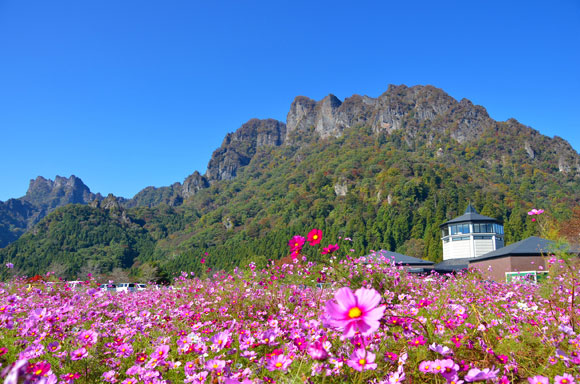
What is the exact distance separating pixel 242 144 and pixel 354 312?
159066mm

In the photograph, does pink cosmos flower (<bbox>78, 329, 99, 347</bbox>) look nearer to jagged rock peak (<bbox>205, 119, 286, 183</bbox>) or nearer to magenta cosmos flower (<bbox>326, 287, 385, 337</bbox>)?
magenta cosmos flower (<bbox>326, 287, 385, 337</bbox>)

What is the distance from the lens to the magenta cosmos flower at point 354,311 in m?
0.90

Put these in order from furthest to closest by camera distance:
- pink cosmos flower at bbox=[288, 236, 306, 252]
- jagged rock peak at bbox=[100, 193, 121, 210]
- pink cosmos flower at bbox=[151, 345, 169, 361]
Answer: jagged rock peak at bbox=[100, 193, 121, 210] < pink cosmos flower at bbox=[288, 236, 306, 252] < pink cosmos flower at bbox=[151, 345, 169, 361]

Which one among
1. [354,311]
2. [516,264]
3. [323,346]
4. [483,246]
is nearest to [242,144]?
[483,246]

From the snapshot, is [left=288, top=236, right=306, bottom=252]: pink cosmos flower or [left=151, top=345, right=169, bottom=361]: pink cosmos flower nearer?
[left=151, top=345, right=169, bottom=361]: pink cosmos flower

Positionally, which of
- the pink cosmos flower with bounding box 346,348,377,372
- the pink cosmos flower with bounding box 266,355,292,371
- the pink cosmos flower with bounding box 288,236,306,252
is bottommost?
the pink cosmos flower with bounding box 266,355,292,371

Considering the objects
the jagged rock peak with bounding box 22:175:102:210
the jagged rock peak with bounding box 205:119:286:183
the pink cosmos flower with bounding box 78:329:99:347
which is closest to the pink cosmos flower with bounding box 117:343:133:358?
the pink cosmos flower with bounding box 78:329:99:347

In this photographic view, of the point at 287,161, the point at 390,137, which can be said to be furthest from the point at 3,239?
the point at 390,137

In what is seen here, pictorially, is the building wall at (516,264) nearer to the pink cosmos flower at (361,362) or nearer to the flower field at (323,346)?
the flower field at (323,346)

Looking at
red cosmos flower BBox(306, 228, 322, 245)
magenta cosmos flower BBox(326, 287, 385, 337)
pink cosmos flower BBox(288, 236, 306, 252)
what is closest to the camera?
magenta cosmos flower BBox(326, 287, 385, 337)

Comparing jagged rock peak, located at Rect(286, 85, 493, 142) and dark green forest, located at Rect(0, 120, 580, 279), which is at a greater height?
jagged rock peak, located at Rect(286, 85, 493, 142)

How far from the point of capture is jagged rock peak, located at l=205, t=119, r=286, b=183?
141500mm

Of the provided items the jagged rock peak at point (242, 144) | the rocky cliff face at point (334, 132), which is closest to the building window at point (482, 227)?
the rocky cliff face at point (334, 132)

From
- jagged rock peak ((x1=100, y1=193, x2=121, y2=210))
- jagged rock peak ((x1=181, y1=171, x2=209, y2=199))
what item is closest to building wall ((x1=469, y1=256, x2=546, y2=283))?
jagged rock peak ((x1=100, y1=193, x2=121, y2=210))
